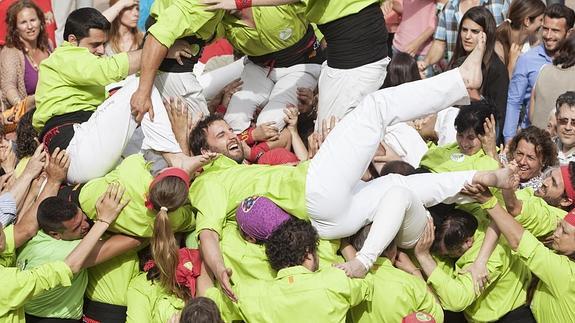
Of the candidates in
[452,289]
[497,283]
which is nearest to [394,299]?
[452,289]

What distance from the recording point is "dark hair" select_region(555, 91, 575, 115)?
696cm

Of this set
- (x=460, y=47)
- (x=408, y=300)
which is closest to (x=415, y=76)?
(x=460, y=47)

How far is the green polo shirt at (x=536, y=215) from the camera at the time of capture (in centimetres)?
600

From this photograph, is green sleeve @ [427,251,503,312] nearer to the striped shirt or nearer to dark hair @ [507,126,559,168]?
dark hair @ [507,126,559,168]

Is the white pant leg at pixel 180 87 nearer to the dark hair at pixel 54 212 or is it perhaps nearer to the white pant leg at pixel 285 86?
the white pant leg at pixel 285 86

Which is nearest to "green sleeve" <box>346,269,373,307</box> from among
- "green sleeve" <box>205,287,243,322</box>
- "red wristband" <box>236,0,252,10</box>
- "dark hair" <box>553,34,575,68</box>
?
"green sleeve" <box>205,287,243,322</box>

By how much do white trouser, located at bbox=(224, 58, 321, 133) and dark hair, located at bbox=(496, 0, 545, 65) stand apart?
5.79ft

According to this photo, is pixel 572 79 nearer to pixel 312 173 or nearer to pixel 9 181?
pixel 312 173

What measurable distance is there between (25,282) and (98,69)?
1347mm

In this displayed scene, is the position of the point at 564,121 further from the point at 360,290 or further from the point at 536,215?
the point at 360,290

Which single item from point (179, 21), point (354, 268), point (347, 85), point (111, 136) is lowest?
point (354, 268)

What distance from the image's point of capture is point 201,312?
511 centimetres

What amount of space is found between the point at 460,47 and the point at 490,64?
0.82ft

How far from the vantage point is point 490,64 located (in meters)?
7.83
